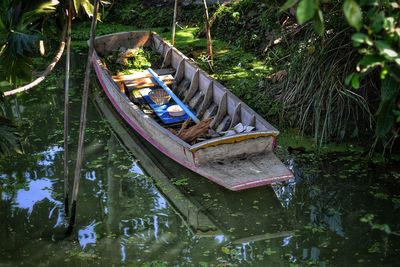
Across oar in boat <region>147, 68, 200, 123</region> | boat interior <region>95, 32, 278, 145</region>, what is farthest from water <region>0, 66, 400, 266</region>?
oar in boat <region>147, 68, 200, 123</region>

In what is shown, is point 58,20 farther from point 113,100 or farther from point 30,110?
point 30,110

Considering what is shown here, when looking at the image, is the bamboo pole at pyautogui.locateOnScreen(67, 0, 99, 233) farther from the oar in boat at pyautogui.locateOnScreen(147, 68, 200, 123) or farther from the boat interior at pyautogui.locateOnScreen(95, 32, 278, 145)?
the oar in boat at pyautogui.locateOnScreen(147, 68, 200, 123)

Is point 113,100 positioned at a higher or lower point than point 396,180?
higher

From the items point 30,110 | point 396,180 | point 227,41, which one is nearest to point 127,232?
point 396,180

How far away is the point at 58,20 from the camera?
14.4 feet

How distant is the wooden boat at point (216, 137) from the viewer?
4988mm

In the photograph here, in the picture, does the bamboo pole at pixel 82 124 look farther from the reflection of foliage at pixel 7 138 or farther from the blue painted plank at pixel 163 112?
the blue painted plank at pixel 163 112

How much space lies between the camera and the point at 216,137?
5.55m

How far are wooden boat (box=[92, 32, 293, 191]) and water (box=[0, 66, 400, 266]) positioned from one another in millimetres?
224

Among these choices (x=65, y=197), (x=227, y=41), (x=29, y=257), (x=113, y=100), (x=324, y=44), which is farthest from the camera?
(x=227, y=41)

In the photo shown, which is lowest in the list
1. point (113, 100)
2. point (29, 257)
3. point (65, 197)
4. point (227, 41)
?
point (29, 257)

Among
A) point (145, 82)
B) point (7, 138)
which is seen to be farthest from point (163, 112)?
point (7, 138)

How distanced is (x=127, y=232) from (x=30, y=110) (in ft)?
10.6

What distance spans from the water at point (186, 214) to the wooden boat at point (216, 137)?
0.22 m
